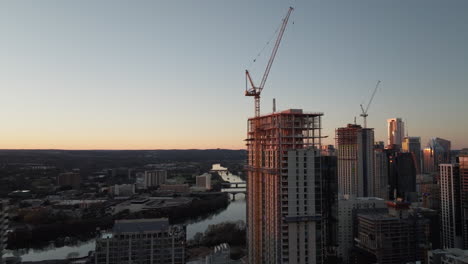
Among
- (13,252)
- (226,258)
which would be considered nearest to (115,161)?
(13,252)

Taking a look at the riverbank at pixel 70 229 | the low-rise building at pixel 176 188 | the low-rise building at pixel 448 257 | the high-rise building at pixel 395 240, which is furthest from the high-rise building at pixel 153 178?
the low-rise building at pixel 448 257

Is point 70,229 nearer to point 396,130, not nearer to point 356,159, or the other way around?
point 356,159

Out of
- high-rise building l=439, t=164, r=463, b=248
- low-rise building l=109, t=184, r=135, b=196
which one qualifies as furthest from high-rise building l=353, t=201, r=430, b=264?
low-rise building l=109, t=184, r=135, b=196

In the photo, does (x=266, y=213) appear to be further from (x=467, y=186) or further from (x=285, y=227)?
(x=467, y=186)

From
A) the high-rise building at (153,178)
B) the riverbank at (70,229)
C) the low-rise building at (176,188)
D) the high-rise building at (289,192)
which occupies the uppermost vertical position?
the high-rise building at (289,192)

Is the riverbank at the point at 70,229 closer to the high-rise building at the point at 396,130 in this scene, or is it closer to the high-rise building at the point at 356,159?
the high-rise building at the point at 356,159

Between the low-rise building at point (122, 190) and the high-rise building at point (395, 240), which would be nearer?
the high-rise building at point (395, 240)
